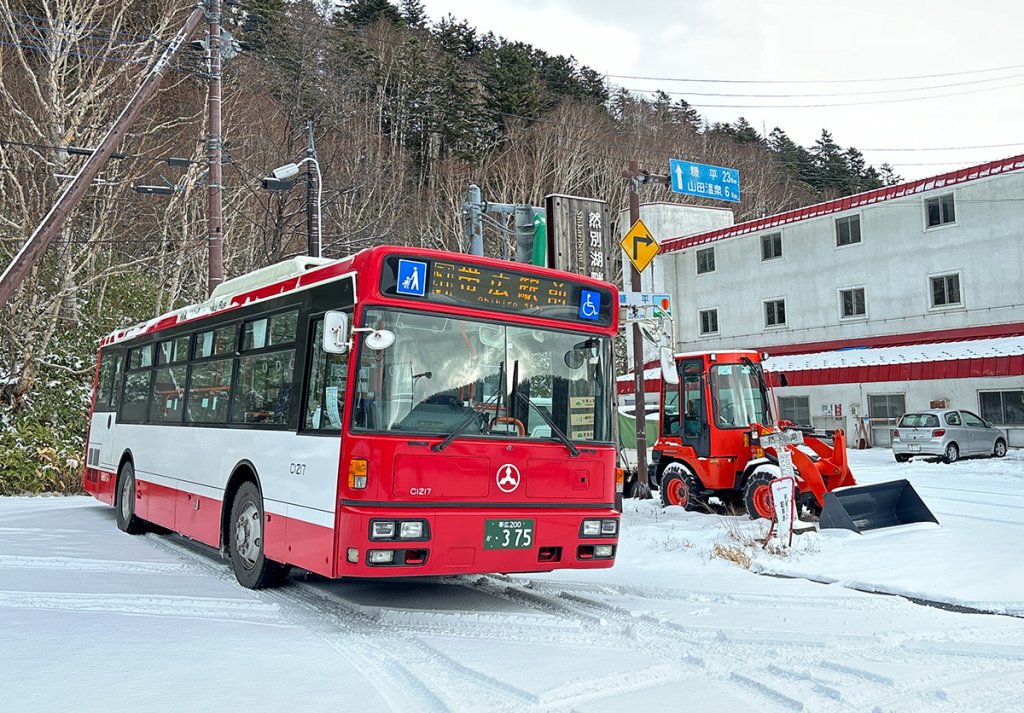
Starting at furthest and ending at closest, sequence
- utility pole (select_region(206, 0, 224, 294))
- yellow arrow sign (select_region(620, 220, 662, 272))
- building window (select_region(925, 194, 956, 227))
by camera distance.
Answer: building window (select_region(925, 194, 956, 227)) → utility pole (select_region(206, 0, 224, 294)) → yellow arrow sign (select_region(620, 220, 662, 272))

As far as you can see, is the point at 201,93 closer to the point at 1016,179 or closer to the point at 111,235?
the point at 111,235

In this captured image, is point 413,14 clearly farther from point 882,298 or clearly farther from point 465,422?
point 465,422

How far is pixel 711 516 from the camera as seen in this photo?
14.4 metres

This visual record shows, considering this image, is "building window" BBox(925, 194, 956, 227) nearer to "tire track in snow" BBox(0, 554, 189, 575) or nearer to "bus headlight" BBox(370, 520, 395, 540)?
"tire track in snow" BBox(0, 554, 189, 575)

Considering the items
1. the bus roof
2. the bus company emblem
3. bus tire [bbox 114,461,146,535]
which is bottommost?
bus tire [bbox 114,461,146,535]

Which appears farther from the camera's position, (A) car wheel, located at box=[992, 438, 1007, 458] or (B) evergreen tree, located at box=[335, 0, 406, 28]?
(B) evergreen tree, located at box=[335, 0, 406, 28]

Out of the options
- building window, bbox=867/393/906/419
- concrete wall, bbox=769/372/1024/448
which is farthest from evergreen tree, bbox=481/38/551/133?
building window, bbox=867/393/906/419

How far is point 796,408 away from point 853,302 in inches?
191

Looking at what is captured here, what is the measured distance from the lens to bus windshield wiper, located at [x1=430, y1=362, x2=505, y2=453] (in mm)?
7070

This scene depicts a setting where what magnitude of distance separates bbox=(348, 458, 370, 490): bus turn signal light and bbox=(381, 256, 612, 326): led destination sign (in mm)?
1346

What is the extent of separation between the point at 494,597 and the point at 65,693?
412cm

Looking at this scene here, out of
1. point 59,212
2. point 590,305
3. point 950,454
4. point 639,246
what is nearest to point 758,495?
point 639,246

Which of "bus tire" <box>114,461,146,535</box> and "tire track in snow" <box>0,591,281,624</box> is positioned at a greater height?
"bus tire" <box>114,461,146,535</box>

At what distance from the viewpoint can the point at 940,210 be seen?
32.3 m
